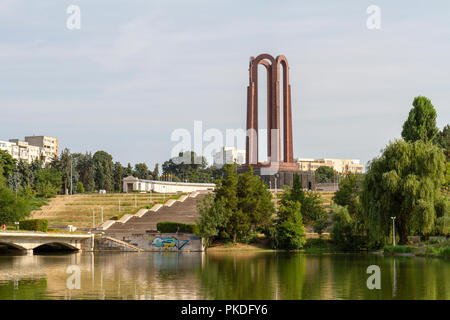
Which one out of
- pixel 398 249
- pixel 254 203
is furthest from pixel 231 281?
pixel 254 203

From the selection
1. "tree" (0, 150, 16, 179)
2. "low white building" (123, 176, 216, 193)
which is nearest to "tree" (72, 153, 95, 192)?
"low white building" (123, 176, 216, 193)

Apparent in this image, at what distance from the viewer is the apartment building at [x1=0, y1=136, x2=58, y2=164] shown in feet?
411

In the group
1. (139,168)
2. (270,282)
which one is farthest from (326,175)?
Answer: (270,282)

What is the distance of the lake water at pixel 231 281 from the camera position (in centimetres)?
1969

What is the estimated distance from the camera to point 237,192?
1940 inches

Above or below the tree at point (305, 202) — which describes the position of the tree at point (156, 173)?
above

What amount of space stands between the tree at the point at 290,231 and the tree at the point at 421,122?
51.8ft

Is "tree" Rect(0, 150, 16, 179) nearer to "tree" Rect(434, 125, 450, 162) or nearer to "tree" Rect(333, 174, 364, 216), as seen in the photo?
"tree" Rect(333, 174, 364, 216)

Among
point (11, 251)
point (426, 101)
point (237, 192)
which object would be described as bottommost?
point (11, 251)

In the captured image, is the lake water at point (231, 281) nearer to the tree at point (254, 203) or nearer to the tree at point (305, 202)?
the tree at point (254, 203)

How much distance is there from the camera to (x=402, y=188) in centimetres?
3759

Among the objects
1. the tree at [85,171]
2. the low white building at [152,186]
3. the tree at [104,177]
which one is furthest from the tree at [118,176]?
the low white building at [152,186]
